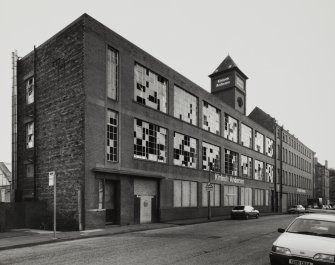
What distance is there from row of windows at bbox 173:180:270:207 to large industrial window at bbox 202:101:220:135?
18.8ft

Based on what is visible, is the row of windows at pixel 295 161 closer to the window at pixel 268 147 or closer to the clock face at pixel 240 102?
the window at pixel 268 147

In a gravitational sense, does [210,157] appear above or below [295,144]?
below

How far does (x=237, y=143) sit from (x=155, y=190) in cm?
1906

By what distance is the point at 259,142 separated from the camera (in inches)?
2057

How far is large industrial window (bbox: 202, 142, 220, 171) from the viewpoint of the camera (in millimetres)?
35297

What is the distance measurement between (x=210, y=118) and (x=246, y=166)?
483 inches

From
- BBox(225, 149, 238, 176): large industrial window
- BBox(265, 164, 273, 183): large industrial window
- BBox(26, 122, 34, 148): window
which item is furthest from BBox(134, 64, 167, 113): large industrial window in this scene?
BBox(265, 164, 273, 183): large industrial window

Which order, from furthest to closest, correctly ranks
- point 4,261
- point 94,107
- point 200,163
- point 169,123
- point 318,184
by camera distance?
point 318,184, point 200,163, point 169,123, point 94,107, point 4,261

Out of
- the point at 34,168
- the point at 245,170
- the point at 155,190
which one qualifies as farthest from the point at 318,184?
the point at 34,168

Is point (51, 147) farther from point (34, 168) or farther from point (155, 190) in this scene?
point (155, 190)

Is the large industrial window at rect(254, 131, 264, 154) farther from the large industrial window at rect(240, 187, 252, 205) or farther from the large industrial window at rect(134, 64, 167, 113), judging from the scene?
the large industrial window at rect(134, 64, 167, 113)

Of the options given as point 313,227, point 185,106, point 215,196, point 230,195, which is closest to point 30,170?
point 185,106

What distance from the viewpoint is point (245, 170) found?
4609 centimetres

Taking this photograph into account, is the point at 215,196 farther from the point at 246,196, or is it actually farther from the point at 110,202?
the point at 110,202
